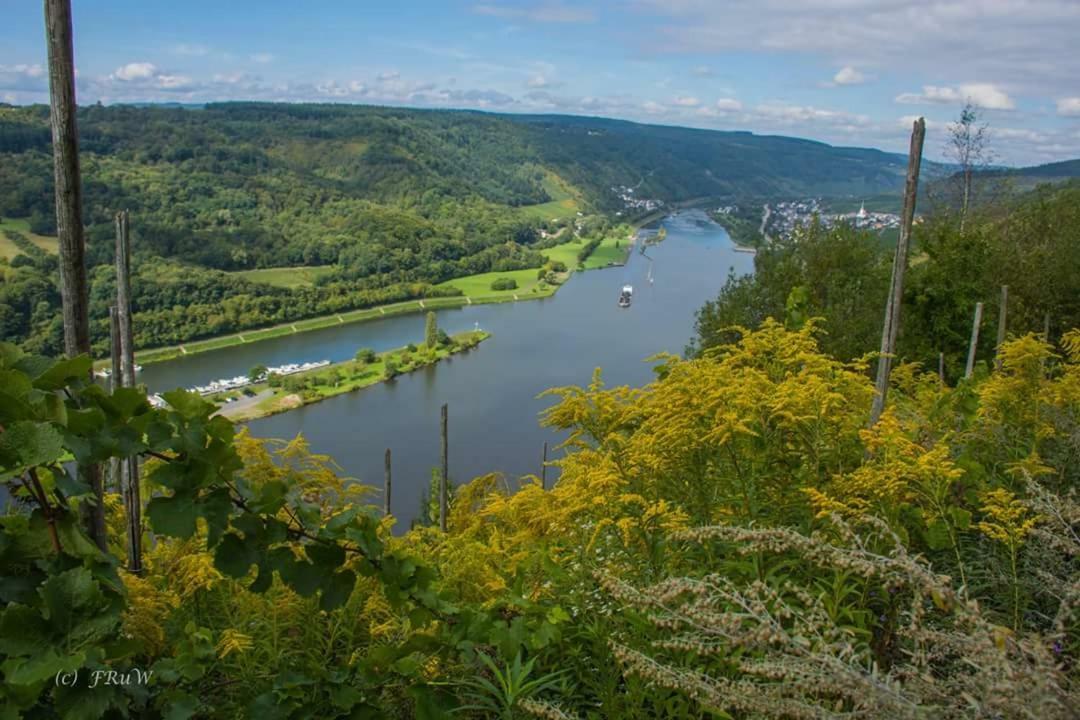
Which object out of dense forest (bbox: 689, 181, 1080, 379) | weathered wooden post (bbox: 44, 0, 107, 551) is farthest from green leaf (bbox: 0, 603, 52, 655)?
dense forest (bbox: 689, 181, 1080, 379)

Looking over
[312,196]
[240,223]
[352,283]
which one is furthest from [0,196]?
[312,196]

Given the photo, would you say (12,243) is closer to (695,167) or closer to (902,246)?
(902,246)

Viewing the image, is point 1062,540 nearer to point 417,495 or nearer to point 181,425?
point 181,425

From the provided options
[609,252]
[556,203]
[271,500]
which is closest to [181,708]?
[271,500]

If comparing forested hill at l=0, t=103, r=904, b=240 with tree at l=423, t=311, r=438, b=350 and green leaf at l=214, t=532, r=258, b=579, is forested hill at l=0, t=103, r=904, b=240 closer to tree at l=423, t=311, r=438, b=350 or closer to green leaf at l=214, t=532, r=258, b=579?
tree at l=423, t=311, r=438, b=350

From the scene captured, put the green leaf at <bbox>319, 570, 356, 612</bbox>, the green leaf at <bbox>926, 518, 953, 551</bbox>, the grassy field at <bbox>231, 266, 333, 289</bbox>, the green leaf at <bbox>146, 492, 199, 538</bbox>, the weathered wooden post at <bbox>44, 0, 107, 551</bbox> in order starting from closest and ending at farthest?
1. the green leaf at <bbox>146, 492, 199, 538</bbox>
2. the green leaf at <bbox>319, 570, 356, 612</bbox>
3. the weathered wooden post at <bbox>44, 0, 107, 551</bbox>
4. the green leaf at <bbox>926, 518, 953, 551</bbox>
5. the grassy field at <bbox>231, 266, 333, 289</bbox>
